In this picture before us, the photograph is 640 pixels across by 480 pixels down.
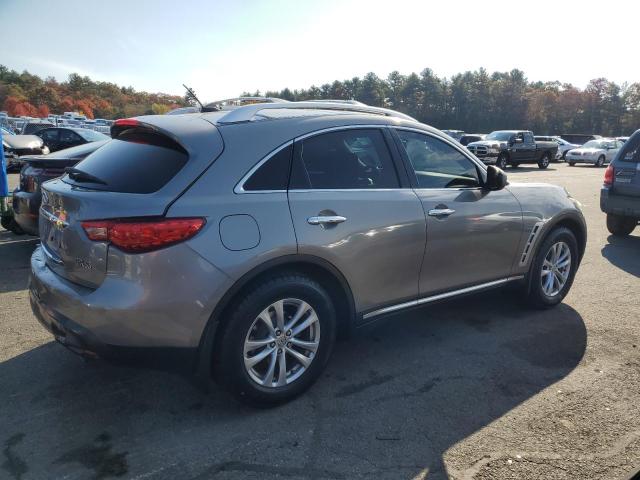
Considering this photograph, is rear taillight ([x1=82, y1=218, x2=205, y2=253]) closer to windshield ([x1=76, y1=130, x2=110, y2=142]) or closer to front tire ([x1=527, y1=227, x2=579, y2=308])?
front tire ([x1=527, y1=227, x2=579, y2=308])

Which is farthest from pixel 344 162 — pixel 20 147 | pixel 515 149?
pixel 515 149

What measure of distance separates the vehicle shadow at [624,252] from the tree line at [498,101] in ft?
223

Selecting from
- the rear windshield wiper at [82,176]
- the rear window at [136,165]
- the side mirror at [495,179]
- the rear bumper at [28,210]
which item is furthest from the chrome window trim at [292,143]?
the rear bumper at [28,210]

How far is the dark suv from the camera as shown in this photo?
750cm

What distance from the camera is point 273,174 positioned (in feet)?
9.71

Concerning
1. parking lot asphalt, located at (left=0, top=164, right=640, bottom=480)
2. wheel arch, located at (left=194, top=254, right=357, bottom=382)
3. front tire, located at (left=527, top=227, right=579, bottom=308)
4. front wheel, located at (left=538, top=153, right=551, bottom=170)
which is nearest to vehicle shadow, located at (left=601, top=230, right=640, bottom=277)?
front tire, located at (left=527, top=227, right=579, bottom=308)

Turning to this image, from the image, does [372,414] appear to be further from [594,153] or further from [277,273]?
[594,153]

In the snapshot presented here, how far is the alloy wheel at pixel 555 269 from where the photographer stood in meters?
4.67

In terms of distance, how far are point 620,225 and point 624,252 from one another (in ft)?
4.45

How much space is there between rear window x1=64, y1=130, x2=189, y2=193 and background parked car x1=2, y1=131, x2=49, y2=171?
12560 mm

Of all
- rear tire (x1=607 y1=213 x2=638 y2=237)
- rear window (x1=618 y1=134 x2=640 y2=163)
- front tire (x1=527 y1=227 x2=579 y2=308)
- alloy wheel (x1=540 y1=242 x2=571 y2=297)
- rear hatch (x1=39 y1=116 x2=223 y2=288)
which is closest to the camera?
rear hatch (x1=39 y1=116 x2=223 y2=288)

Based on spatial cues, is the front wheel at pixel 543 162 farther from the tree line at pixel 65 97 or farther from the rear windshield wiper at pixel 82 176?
the tree line at pixel 65 97

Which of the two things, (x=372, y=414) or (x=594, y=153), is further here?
(x=594, y=153)

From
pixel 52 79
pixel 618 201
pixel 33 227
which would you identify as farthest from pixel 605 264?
pixel 52 79
